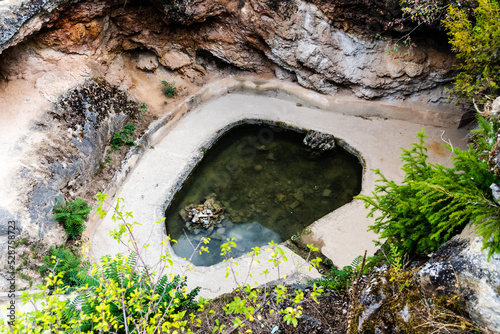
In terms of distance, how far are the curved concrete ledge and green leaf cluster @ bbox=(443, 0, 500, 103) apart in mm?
2469

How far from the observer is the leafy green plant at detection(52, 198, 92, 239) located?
294 inches

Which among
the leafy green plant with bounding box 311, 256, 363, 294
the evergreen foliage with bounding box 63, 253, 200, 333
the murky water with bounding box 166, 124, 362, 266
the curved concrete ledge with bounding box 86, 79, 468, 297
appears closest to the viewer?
the evergreen foliage with bounding box 63, 253, 200, 333

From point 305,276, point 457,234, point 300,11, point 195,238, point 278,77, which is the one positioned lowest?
point 195,238

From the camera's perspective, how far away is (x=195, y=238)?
849 cm

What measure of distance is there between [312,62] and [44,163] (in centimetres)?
786

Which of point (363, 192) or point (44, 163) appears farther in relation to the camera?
point (363, 192)

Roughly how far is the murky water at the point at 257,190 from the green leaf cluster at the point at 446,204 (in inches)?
173

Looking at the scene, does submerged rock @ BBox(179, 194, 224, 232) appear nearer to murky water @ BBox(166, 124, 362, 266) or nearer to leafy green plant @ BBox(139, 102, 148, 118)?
murky water @ BBox(166, 124, 362, 266)

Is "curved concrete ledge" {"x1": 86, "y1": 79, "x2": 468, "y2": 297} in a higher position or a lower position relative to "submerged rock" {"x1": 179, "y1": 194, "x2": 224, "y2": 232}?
higher

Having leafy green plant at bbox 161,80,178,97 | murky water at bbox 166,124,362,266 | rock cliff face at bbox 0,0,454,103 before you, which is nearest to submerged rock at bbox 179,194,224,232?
murky water at bbox 166,124,362,266

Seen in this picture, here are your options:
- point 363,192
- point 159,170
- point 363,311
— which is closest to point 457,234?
point 363,311

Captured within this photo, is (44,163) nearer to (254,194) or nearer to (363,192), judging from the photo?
(254,194)

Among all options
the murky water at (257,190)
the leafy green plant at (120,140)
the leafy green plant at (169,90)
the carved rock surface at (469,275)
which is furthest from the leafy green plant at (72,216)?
the carved rock surface at (469,275)

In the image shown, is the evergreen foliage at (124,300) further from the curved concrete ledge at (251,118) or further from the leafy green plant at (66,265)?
the curved concrete ledge at (251,118)
